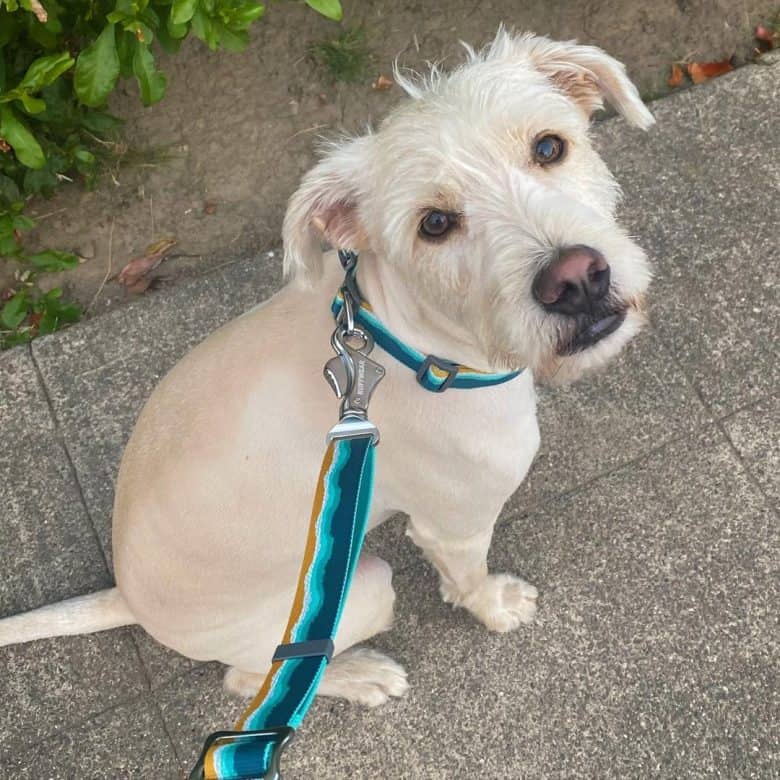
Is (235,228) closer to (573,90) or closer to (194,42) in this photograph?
(194,42)

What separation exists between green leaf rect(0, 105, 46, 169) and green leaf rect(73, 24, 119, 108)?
0.31 m

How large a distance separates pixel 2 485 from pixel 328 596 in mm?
2491

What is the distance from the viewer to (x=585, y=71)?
88.5 inches

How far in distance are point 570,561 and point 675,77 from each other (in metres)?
2.81

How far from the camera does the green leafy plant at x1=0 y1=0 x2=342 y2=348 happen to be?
3.22 meters

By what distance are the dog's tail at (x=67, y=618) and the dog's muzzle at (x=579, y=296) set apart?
195cm

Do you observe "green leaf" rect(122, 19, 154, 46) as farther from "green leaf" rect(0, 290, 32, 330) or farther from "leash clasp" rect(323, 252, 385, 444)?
"leash clasp" rect(323, 252, 385, 444)

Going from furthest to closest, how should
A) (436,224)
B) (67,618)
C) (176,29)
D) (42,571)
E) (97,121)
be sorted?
1. (97,121)
2. (42,571)
3. (176,29)
4. (67,618)
5. (436,224)

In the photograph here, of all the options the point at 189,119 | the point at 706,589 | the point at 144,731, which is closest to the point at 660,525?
the point at 706,589

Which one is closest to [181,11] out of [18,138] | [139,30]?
[139,30]

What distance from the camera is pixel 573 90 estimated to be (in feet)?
7.59

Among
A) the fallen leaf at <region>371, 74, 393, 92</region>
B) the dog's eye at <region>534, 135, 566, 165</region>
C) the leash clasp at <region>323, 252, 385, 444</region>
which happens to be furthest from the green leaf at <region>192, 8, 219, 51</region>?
the dog's eye at <region>534, 135, 566, 165</region>

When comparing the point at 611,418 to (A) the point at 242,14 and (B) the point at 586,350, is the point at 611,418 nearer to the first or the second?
(B) the point at 586,350

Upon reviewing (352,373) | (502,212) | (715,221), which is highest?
(502,212)
